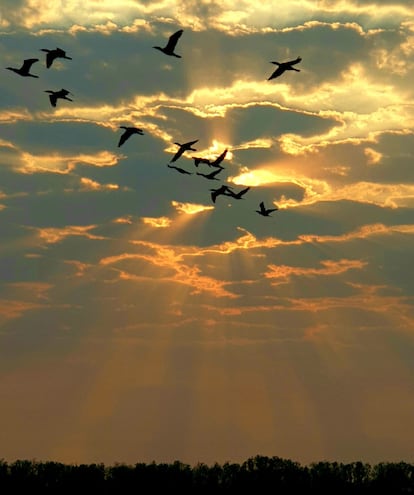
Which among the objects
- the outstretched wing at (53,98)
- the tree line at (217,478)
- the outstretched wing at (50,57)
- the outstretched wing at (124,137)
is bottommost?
the tree line at (217,478)

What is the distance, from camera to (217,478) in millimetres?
132000

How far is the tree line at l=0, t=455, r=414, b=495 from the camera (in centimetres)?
12762

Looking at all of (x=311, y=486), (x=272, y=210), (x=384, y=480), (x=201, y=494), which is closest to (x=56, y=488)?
(x=201, y=494)

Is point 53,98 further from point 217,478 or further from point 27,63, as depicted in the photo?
point 217,478

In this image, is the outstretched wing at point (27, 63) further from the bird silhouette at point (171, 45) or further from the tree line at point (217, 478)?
the tree line at point (217, 478)

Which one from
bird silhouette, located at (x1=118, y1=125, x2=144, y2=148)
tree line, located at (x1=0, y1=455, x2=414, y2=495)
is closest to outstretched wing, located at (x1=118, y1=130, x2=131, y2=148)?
bird silhouette, located at (x1=118, y1=125, x2=144, y2=148)

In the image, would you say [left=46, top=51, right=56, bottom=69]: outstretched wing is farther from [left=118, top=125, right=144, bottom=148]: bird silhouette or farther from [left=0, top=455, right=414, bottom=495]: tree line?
[left=0, top=455, right=414, bottom=495]: tree line

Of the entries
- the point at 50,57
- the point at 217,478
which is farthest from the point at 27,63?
the point at 217,478

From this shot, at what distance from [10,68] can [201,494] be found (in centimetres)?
7876

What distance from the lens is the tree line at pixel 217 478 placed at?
12762 centimetres

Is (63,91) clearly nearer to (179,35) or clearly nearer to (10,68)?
(10,68)

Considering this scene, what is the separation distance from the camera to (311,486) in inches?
5079

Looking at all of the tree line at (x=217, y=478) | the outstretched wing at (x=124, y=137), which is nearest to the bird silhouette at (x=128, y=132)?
the outstretched wing at (x=124, y=137)

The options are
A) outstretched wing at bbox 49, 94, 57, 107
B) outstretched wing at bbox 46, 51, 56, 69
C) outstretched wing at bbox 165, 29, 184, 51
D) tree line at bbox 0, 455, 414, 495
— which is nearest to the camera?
outstretched wing at bbox 165, 29, 184, 51
